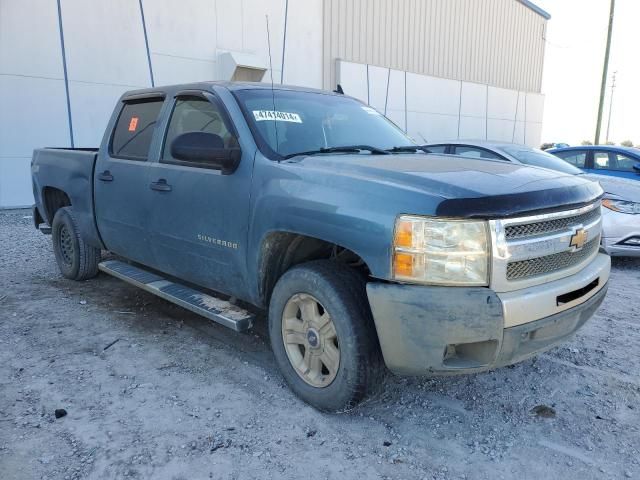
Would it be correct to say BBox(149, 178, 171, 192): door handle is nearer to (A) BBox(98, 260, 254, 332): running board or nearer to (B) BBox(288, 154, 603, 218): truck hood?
(A) BBox(98, 260, 254, 332): running board

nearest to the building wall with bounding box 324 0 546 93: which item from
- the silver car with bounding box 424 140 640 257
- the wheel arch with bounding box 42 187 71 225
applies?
the silver car with bounding box 424 140 640 257

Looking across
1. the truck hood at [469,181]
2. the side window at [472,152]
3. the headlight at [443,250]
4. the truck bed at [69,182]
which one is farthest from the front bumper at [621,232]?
the truck bed at [69,182]

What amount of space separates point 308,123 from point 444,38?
18611mm

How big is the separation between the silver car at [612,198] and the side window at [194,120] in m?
3.26

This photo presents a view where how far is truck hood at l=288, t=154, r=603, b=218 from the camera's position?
8.15 feet

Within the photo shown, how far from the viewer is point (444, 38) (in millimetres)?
20297

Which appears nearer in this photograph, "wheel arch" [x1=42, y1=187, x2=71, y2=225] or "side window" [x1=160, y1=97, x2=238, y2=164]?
"side window" [x1=160, y1=97, x2=238, y2=164]

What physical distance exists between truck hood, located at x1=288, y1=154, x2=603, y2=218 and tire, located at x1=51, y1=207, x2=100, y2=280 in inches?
124

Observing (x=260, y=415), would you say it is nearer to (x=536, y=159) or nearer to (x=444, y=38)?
(x=536, y=159)

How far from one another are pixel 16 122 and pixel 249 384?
9.17 m

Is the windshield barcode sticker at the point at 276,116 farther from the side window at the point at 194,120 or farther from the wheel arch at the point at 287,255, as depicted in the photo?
the wheel arch at the point at 287,255

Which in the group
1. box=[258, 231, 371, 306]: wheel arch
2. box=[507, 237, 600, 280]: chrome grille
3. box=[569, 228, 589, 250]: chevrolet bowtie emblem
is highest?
box=[569, 228, 589, 250]: chevrolet bowtie emblem

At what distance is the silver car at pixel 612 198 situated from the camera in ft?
20.8

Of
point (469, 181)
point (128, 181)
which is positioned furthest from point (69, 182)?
point (469, 181)
